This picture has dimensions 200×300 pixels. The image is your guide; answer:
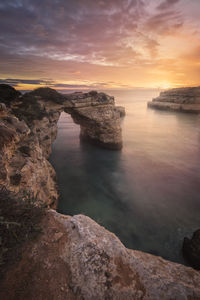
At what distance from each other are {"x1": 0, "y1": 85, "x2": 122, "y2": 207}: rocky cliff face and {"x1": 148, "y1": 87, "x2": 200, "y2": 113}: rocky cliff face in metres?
42.5

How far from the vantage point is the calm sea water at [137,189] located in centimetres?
814

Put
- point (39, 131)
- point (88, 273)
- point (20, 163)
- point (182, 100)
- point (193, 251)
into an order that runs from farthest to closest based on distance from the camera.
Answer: point (182, 100) < point (39, 131) < point (193, 251) < point (20, 163) < point (88, 273)

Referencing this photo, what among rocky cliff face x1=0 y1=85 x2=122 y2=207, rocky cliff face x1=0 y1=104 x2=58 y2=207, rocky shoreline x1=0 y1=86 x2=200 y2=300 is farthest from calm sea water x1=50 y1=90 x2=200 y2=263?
rocky shoreline x1=0 y1=86 x2=200 y2=300

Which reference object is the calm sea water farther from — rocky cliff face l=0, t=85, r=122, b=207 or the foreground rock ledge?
the foreground rock ledge

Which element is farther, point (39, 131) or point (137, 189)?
point (137, 189)

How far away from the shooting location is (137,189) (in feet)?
38.7

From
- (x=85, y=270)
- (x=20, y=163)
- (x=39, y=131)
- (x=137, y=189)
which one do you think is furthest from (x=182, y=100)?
(x=85, y=270)

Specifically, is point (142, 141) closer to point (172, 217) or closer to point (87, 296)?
point (172, 217)

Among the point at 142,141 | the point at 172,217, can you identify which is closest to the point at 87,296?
the point at 172,217

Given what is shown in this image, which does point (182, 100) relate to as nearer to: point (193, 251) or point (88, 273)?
point (193, 251)

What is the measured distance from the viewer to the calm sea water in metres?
8.14

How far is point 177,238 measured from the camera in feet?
25.5

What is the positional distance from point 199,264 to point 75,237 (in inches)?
273

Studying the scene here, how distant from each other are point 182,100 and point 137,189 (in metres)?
50.2
